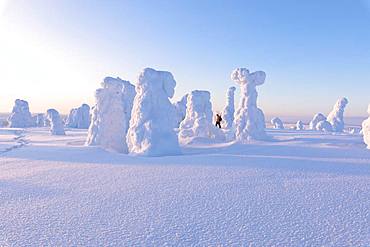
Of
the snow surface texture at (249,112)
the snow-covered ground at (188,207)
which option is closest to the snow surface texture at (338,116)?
the snow surface texture at (249,112)

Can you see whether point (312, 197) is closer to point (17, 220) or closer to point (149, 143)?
point (17, 220)

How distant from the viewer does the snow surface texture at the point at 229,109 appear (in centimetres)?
4884

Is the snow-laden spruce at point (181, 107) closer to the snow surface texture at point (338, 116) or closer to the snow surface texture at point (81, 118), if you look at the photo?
the snow surface texture at point (81, 118)

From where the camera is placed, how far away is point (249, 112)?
1989 cm

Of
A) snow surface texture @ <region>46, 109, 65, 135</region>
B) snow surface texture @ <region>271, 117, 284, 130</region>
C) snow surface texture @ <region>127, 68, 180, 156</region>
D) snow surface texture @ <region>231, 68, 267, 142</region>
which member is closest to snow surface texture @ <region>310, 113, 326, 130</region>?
snow surface texture @ <region>271, 117, 284, 130</region>

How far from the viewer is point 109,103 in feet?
61.0

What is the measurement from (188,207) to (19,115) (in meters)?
61.7

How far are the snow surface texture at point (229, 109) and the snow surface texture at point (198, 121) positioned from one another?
17.1 m

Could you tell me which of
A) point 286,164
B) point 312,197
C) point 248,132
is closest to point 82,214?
point 312,197

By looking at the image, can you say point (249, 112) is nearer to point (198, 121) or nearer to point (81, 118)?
point (198, 121)

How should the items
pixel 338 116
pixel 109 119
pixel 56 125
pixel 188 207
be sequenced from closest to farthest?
pixel 188 207, pixel 109 119, pixel 56 125, pixel 338 116

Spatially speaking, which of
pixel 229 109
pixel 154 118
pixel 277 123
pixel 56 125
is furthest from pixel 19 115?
pixel 277 123

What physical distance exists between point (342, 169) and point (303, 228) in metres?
4.96

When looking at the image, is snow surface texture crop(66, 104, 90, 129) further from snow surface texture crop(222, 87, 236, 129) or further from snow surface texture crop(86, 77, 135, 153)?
snow surface texture crop(86, 77, 135, 153)
